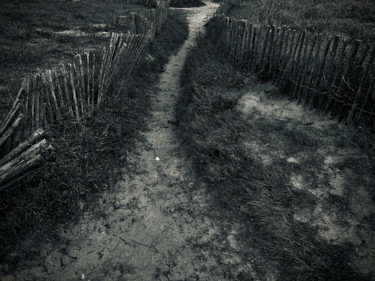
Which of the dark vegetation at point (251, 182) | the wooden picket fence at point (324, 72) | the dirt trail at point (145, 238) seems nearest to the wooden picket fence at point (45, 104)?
the dirt trail at point (145, 238)

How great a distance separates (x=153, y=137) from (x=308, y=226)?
2819 mm

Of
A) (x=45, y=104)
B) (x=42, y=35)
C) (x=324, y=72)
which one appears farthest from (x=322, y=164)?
(x=42, y=35)

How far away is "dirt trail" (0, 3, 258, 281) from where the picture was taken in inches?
106

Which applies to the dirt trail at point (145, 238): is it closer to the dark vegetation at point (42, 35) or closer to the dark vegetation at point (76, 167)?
the dark vegetation at point (76, 167)

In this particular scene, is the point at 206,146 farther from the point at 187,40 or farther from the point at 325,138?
the point at 187,40

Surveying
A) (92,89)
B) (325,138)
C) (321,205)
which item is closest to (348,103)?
(325,138)

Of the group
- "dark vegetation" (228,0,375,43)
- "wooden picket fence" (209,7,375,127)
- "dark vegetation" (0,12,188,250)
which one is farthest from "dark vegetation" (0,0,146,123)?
"dark vegetation" (228,0,375,43)

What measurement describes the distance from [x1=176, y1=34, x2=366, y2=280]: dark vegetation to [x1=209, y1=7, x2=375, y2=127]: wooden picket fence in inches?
27.0

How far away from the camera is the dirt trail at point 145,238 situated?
270cm

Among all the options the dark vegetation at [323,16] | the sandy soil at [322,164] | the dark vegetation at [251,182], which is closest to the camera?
the dark vegetation at [251,182]

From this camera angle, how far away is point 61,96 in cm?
371

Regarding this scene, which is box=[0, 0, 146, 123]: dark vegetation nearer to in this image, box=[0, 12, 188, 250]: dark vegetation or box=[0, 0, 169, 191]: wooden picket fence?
box=[0, 0, 169, 191]: wooden picket fence

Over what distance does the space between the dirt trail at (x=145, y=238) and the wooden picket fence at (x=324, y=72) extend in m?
2.58

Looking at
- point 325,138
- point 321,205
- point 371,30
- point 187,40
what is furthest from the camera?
point 187,40
